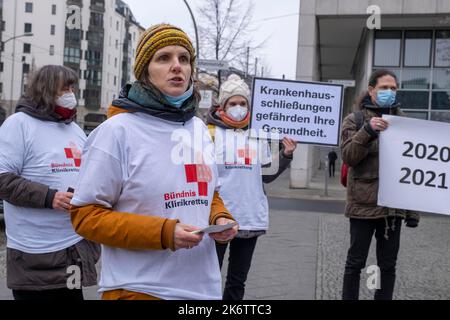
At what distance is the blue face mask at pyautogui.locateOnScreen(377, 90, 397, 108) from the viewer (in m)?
4.30

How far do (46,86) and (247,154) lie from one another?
1.64 meters

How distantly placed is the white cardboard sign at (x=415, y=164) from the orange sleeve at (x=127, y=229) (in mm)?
2470

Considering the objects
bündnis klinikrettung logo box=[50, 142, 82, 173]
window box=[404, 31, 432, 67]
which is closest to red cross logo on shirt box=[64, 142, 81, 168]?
bündnis klinikrettung logo box=[50, 142, 82, 173]

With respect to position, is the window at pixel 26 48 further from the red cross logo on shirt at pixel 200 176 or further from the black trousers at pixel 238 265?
the red cross logo on shirt at pixel 200 176

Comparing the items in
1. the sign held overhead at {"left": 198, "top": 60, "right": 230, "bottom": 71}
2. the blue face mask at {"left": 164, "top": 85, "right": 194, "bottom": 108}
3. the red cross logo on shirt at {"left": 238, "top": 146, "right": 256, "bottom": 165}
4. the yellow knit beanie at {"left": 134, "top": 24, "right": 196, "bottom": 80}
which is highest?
the sign held overhead at {"left": 198, "top": 60, "right": 230, "bottom": 71}

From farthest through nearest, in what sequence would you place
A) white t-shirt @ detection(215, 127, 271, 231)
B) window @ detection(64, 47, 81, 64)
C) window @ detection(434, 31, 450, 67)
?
window @ detection(64, 47, 81, 64) → window @ detection(434, 31, 450, 67) → white t-shirt @ detection(215, 127, 271, 231)

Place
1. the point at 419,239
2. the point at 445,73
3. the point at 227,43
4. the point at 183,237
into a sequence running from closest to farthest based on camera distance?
the point at 183,237 → the point at 419,239 → the point at 445,73 → the point at 227,43

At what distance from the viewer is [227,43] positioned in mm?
24469

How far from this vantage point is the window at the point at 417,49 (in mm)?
18062

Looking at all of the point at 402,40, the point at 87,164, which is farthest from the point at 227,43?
the point at 87,164

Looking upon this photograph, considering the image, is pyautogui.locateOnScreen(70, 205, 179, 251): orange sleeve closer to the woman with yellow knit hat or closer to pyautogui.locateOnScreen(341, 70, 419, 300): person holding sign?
the woman with yellow knit hat

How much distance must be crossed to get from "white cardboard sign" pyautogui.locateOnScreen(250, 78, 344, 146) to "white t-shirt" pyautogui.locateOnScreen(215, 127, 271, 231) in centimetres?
40
